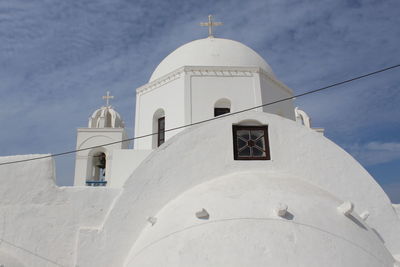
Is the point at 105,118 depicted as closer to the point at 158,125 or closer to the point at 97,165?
the point at 97,165

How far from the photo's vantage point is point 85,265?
20.1 feet

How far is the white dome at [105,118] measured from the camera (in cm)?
1365

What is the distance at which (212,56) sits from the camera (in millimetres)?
10703

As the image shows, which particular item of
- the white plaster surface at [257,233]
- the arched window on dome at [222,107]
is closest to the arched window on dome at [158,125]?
the arched window on dome at [222,107]

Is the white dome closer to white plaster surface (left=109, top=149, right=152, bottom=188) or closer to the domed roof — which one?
the domed roof

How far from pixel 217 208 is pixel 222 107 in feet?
15.7

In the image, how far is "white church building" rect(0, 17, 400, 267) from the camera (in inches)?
203

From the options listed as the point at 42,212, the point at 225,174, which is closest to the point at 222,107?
the point at 225,174

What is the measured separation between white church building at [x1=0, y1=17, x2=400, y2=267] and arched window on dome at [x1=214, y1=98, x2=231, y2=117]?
8.61 feet

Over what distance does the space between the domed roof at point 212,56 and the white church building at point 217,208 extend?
365cm

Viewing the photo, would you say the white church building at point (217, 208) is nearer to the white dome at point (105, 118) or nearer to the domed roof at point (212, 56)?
the domed roof at point (212, 56)

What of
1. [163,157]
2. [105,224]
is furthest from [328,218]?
[105,224]

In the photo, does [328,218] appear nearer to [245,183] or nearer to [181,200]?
[245,183]

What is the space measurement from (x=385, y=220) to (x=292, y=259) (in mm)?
3051
